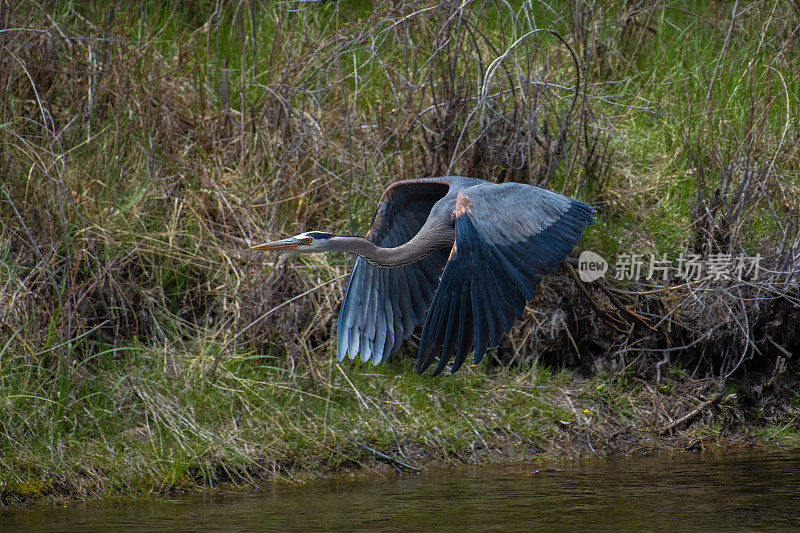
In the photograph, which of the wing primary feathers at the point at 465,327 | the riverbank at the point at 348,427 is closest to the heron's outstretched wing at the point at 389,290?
the riverbank at the point at 348,427

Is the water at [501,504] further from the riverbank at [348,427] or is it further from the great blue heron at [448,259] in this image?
the great blue heron at [448,259]

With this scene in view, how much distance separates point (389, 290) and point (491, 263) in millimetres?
986

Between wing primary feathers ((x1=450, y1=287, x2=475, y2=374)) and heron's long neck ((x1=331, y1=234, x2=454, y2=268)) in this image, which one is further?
heron's long neck ((x1=331, y1=234, x2=454, y2=268))

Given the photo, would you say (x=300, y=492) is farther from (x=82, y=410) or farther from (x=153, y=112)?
(x=153, y=112)

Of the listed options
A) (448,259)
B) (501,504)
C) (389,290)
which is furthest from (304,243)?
(501,504)

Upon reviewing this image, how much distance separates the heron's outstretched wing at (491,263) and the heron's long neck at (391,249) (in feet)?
1.38

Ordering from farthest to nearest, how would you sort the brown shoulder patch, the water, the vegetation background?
the vegetation background → the brown shoulder patch → the water

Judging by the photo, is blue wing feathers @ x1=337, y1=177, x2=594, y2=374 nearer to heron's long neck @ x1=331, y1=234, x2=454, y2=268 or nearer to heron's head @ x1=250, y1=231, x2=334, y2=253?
heron's long neck @ x1=331, y1=234, x2=454, y2=268

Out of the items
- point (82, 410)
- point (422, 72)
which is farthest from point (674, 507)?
point (422, 72)

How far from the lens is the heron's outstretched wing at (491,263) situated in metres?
3.98

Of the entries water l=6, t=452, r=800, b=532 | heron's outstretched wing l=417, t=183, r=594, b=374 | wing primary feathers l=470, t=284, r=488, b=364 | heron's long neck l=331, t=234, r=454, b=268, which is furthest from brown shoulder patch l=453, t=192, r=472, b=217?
water l=6, t=452, r=800, b=532

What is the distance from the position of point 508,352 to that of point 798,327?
68.7 inches

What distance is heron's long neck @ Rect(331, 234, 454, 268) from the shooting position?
4734 mm

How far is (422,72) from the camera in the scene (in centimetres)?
642
